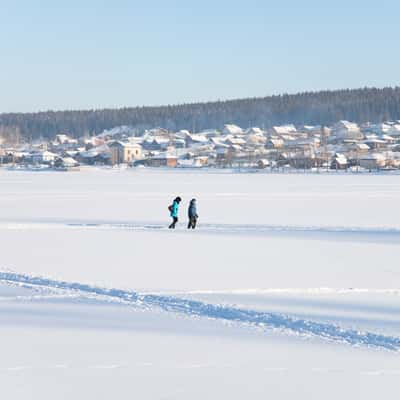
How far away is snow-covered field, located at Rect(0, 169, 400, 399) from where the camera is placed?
4863 mm

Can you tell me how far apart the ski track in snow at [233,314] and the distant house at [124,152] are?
80.9 meters

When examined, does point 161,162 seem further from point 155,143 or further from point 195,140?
point 195,140

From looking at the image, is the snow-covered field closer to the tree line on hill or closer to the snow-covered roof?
the snow-covered roof

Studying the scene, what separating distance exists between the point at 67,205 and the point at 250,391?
17.3m

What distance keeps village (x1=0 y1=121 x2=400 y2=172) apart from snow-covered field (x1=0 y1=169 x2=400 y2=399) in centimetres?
5312

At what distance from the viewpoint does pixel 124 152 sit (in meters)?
96.2

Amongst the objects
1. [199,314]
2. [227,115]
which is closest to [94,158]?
[227,115]

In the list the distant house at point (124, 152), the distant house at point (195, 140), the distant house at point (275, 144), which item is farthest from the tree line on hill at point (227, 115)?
the distant house at point (124, 152)

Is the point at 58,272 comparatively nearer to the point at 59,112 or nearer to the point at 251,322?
the point at 251,322

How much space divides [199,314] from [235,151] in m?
89.5

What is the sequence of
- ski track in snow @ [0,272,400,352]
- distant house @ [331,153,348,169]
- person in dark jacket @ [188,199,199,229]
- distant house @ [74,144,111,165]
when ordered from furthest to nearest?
1. distant house @ [74,144,111,165]
2. distant house @ [331,153,348,169]
3. person in dark jacket @ [188,199,199,229]
4. ski track in snow @ [0,272,400,352]

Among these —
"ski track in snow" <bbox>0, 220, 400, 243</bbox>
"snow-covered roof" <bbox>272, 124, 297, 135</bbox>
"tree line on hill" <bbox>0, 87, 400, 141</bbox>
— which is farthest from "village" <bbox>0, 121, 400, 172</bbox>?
"ski track in snow" <bbox>0, 220, 400, 243</bbox>

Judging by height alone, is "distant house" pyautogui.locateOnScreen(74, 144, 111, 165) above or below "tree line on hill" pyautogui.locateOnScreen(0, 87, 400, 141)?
below

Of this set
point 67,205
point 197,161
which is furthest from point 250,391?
point 197,161
